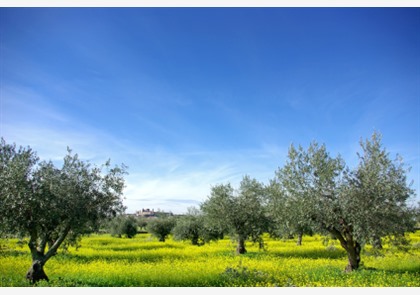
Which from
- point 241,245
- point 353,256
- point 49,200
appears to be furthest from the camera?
point 241,245

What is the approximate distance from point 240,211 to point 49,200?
22316 mm

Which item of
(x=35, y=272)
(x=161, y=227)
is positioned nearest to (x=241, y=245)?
(x=35, y=272)

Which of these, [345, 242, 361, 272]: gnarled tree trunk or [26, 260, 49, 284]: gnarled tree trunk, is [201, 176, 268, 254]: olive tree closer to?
[345, 242, 361, 272]: gnarled tree trunk

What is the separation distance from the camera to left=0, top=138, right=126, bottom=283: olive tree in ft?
54.4

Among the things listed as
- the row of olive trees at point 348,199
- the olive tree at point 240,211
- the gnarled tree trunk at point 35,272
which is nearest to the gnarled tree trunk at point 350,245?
the row of olive trees at point 348,199

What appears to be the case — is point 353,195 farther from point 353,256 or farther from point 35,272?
point 35,272

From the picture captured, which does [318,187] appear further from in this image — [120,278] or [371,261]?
[120,278]

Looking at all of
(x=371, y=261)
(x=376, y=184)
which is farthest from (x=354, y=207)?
(x=371, y=261)

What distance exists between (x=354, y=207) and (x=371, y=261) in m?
8.83

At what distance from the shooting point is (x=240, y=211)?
35.7 metres

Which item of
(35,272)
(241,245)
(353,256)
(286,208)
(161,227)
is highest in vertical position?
(286,208)

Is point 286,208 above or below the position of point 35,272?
above

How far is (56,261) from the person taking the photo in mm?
27953
